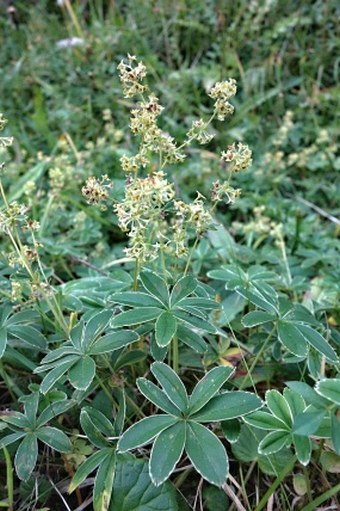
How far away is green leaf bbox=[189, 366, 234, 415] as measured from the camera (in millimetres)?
1024

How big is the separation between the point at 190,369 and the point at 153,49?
240 cm

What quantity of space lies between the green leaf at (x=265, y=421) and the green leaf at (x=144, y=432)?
14cm

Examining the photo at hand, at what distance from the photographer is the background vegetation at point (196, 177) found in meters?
1.22

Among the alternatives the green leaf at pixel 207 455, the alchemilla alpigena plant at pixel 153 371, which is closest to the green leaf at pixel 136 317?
the alchemilla alpigena plant at pixel 153 371

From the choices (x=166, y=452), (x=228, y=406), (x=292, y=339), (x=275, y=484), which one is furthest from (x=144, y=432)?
(x=292, y=339)

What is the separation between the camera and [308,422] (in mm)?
917

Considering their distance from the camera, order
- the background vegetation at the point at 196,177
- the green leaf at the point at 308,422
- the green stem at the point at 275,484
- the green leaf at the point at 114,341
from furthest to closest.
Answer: the background vegetation at the point at 196,177, the green leaf at the point at 114,341, the green stem at the point at 275,484, the green leaf at the point at 308,422

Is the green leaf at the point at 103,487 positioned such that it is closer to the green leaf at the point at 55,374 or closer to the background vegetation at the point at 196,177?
the background vegetation at the point at 196,177

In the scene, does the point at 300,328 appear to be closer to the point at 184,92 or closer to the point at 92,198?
the point at 92,198

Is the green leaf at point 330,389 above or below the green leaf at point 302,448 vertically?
above

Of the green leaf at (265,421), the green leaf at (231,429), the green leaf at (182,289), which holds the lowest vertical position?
the green leaf at (231,429)

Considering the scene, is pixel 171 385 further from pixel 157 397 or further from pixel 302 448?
pixel 302 448

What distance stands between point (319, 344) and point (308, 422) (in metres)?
0.27

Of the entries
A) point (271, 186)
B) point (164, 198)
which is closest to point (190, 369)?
point (164, 198)
